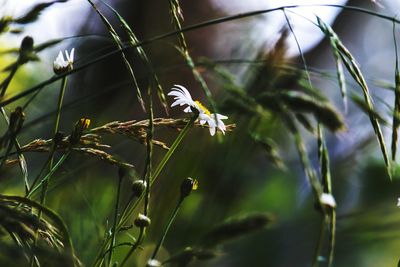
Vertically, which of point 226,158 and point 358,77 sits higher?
point 358,77

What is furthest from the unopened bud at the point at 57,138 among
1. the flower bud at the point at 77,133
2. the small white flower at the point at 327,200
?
the small white flower at the point at 327,200

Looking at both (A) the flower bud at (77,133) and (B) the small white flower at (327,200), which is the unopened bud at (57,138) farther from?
(B) the small white flower at (327,200)

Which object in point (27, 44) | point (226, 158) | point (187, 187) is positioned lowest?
point (226, 158)

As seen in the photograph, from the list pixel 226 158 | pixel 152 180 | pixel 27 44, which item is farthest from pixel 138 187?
pixel 226 158

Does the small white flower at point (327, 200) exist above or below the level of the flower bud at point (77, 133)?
below

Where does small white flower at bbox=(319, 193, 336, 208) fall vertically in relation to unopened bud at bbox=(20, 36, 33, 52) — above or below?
below

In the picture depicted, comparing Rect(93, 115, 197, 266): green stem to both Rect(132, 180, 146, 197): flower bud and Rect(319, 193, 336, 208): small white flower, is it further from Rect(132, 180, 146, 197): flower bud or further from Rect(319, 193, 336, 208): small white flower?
Rect(319, 193, 336, 208): small white flower

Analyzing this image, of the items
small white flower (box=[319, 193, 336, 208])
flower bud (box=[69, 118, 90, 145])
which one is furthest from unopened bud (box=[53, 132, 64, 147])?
small white flower (box=[319, 193, 336, 208])

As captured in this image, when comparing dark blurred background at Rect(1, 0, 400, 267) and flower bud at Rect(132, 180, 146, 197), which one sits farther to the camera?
dark blurred background at Rect(1, 0, 400, 267)

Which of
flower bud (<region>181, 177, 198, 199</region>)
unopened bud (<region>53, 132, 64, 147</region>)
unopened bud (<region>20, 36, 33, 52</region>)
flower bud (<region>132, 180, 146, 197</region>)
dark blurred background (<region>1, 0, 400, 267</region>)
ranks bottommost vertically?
dark blurred background (<region>1, 0, 400, 267</region>)

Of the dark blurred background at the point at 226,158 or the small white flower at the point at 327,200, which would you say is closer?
the small white flower at the point at 327,200

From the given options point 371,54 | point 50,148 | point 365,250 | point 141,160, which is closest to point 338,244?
point 365,250

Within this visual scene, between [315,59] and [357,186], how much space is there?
470mm

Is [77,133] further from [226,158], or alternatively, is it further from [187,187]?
[226,158]
